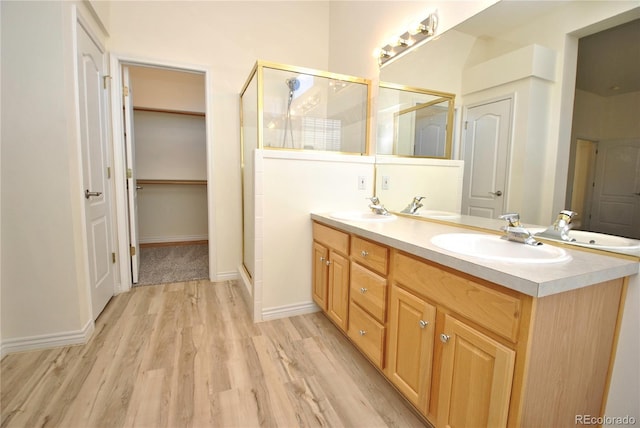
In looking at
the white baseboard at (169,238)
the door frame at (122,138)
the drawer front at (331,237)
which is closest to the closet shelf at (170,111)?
the door frame at (122,138)

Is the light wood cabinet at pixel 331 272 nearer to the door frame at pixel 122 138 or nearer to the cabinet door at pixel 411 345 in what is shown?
the cabinet door at pixel 411 345

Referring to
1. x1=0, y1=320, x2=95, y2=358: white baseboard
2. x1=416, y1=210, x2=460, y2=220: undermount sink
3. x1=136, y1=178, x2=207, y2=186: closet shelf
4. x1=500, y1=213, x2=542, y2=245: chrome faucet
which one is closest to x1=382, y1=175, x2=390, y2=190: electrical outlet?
x1=416, y1=210, x2=460, y2=220: undermount sink

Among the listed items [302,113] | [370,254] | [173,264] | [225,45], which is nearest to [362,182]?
[302,113]

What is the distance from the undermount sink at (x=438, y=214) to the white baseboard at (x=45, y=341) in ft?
7.46

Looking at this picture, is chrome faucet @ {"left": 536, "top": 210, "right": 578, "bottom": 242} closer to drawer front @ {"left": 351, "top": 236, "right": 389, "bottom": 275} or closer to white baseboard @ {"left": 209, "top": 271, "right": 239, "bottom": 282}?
drawer front @ {"left": 351, "top": 236, "right": 389, "bottom": 275}

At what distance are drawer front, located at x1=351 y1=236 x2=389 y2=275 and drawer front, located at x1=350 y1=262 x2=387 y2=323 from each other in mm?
39

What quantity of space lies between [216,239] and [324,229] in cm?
141

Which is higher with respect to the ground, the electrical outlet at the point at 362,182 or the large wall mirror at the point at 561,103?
the large wall mirror at the point at 561,103

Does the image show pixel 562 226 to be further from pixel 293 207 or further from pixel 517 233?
pixel 293 207

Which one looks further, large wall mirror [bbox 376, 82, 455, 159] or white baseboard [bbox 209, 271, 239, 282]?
white baseboard [bbox 209, 271, 239, 282]

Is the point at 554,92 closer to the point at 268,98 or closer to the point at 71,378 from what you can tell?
the point at 268,98

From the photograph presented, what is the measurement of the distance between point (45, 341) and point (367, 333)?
1.91 metres

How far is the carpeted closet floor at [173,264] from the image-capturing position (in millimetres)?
3016

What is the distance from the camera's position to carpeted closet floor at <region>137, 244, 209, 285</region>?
302cm
